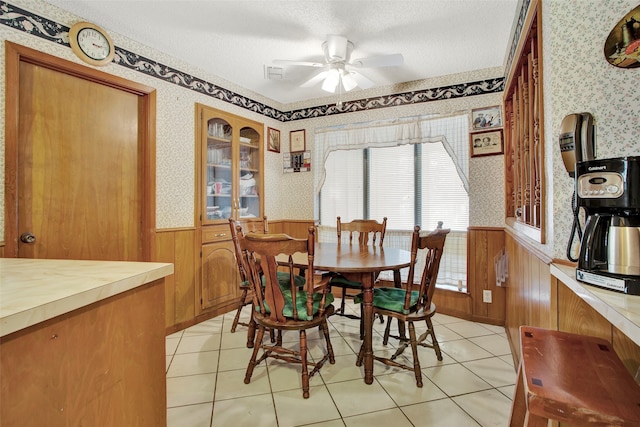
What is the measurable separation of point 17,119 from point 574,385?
2931 millimetres

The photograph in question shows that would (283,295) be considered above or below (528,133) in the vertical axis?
below

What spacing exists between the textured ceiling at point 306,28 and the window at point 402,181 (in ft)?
2.36

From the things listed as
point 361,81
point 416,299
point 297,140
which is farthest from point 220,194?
point 416,299

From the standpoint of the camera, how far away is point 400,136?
3.40 m

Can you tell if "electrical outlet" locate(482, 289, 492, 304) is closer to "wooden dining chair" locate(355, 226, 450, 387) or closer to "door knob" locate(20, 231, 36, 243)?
"wooden dining chair" locate(355, 226, 450, 387)

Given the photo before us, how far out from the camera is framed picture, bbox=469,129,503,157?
9.64ft

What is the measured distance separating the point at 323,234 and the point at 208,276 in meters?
1.48

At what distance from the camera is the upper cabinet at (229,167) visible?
3.11 metres

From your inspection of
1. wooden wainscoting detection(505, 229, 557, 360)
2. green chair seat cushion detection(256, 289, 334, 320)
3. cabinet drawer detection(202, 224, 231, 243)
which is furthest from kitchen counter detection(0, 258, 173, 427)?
cabinet drawer detection(202, 224, 231, 243)

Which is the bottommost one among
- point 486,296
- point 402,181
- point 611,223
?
point 486,296

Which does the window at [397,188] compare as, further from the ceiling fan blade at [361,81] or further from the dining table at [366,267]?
the dining table at [366,267]

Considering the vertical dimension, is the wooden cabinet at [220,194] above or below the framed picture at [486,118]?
below

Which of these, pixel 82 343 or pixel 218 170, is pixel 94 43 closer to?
pixel 218 170

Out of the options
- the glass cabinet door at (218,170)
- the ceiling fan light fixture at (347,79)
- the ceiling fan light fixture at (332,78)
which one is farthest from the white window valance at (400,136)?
the glass cabinet door at (218,170)
